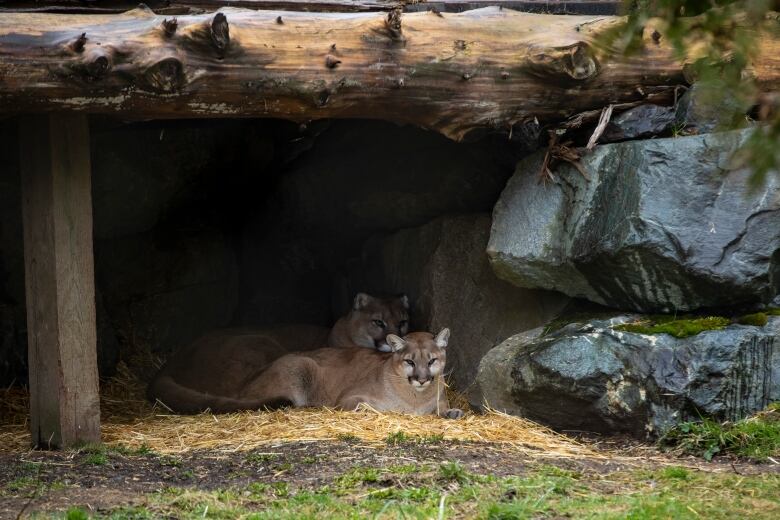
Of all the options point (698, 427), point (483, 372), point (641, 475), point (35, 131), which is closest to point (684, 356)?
point (698, 427)

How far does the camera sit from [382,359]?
9414 millimetres

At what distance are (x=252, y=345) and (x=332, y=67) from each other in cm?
359

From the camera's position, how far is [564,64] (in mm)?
7531

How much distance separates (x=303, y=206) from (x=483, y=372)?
12.8 feet

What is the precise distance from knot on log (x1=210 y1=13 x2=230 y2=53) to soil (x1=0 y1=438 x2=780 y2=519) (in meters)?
2.65

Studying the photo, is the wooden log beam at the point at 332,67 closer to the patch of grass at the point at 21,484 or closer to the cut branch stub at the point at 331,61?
the cut branch stub at the point at 331,61

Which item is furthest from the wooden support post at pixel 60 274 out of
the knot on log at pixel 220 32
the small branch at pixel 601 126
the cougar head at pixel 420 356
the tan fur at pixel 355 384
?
the small branch at pixel 601 126

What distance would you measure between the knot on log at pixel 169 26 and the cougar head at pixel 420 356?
3492mm

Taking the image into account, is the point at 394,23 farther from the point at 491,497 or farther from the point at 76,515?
the point at 76,515

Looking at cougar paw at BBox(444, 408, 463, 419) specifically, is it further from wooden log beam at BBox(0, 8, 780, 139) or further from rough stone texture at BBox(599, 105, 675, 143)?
rough stone texture at BBox(599, 105, 675, 143)

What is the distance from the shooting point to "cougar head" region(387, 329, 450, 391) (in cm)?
878

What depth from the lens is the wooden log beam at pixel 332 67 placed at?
6.43 m

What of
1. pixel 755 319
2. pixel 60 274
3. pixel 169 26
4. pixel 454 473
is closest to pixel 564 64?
pixel 755 319

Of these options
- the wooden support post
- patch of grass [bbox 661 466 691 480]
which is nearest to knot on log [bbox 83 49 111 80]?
the wooden support post
